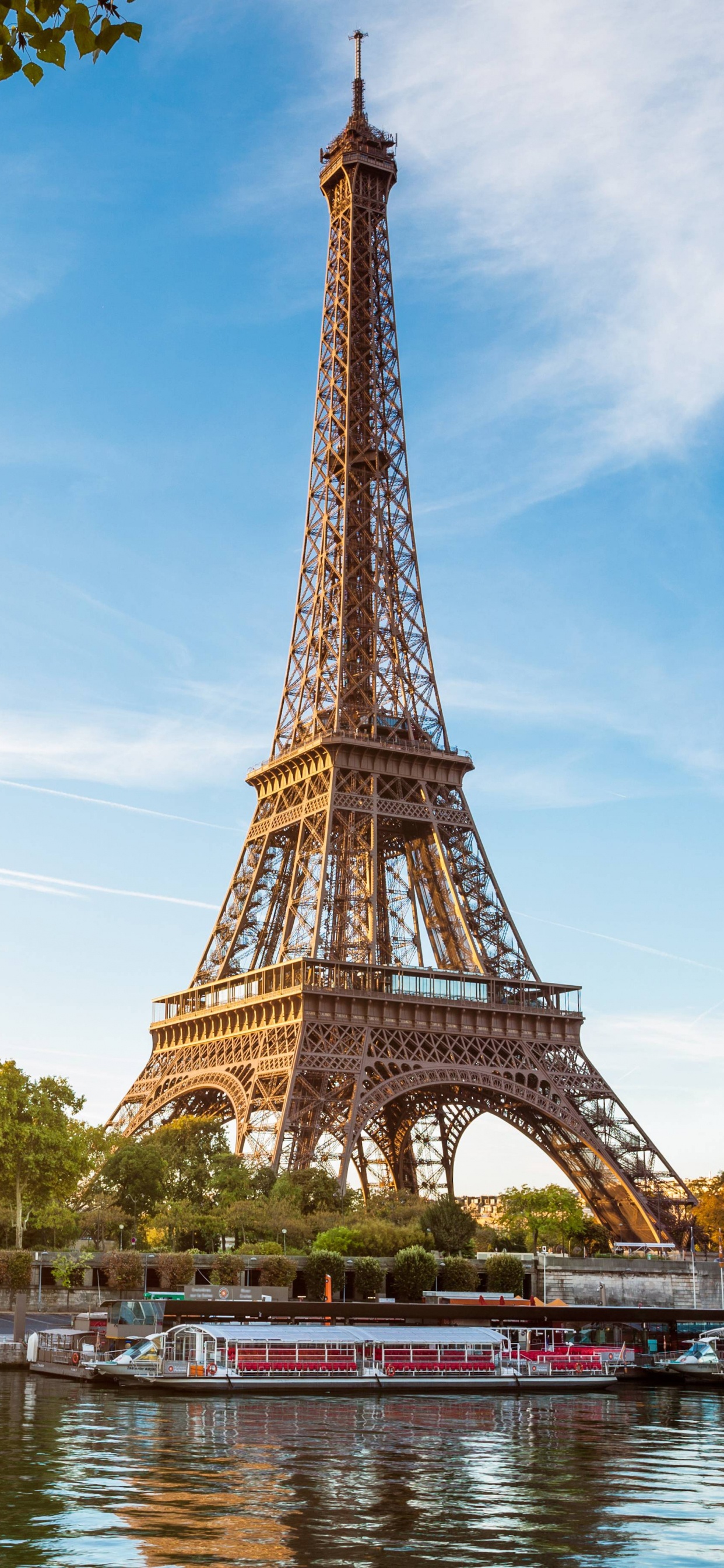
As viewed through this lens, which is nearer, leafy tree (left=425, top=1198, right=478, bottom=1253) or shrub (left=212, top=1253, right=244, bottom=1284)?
shrub (left=212, top=1253, right=244, bottom=1284)

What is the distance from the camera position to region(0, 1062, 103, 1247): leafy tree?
2714 inches

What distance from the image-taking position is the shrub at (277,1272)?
64188 mm

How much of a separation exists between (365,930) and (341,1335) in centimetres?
3076

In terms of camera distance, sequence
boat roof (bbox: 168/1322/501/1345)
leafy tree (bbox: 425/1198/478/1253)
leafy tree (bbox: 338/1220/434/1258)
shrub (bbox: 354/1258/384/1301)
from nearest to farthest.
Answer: boat roof (bbox: 168/1322/501/1345), shrub (bbox: 354/1258/384/1301), leafy tree (bbox: 338/1220/434/1258), leafy tree (bbox: 425/1198/478/1253)

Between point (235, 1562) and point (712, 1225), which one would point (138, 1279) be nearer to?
point (712, 1225)

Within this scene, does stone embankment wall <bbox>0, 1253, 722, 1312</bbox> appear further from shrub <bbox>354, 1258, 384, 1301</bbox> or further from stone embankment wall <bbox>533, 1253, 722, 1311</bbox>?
shrub <bbox>354, 1258, 384, 1301</bbox>

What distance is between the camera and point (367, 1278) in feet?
218

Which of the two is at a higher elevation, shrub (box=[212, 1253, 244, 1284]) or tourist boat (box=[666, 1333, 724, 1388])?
shrub (box=[212, 1253, 244, 1284])

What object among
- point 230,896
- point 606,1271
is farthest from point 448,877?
point 606,1271

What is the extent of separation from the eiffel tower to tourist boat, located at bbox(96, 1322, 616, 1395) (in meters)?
14.8

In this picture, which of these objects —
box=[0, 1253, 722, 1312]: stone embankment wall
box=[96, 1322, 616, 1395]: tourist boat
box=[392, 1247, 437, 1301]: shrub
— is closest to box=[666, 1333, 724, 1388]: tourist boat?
box=[96, 1322, 616, 1395]: tourist boat

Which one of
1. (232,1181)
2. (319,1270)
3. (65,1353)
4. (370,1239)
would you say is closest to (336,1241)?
(319,1270)

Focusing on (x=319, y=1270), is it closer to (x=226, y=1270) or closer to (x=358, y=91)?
(x=226, y=1270)

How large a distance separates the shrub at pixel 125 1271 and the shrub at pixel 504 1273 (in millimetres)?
17388
